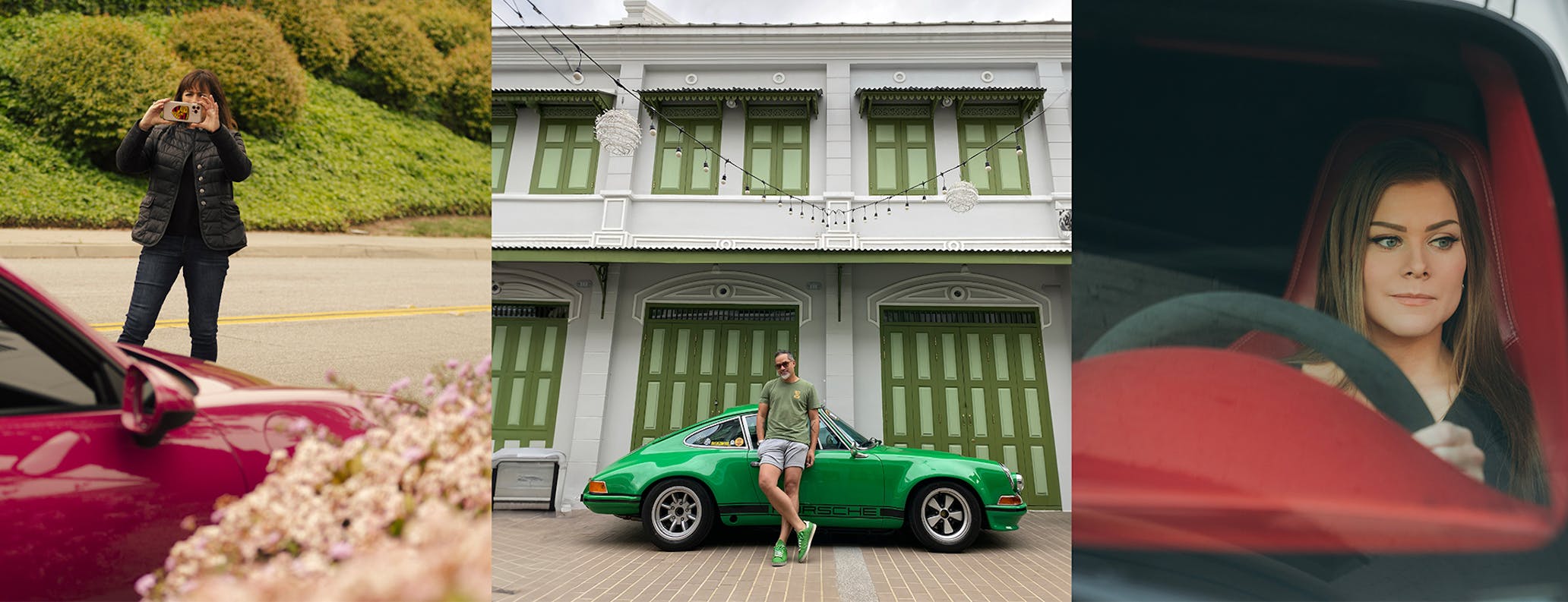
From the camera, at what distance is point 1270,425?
245 centimetres

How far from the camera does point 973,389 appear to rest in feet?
14.9

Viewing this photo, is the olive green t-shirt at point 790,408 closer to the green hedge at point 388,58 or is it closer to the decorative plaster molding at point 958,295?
the decorative plaster molding at point 958,295

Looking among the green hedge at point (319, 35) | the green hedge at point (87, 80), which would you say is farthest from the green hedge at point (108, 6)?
the green hedge at point (319, 35)

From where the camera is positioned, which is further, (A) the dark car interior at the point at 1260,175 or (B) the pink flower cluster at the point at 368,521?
(A) the dark car interior at the point at 1260,175

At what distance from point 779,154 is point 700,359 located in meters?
1.49

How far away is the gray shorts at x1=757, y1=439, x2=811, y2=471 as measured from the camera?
10.4 ft

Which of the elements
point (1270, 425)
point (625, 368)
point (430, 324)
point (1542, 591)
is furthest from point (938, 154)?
point (430, 324)

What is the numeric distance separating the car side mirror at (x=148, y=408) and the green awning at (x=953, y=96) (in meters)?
4.29

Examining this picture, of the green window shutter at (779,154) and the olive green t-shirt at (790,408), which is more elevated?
the green window shutter at (779,154)

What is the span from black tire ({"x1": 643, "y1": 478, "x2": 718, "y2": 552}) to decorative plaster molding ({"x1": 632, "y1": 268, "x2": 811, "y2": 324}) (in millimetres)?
1178

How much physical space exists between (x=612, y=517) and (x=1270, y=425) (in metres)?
3.08

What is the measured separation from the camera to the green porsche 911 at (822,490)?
10.9 ft

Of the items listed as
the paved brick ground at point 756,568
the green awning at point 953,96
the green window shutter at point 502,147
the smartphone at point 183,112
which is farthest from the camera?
the green awning at point 953,96

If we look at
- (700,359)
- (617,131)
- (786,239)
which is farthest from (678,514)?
(617,131)
